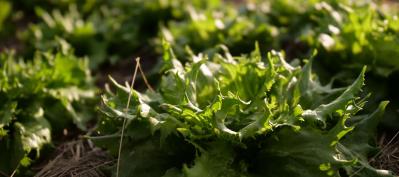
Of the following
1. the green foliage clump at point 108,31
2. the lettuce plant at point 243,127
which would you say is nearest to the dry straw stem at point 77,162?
the lettuce plant at point 243,127

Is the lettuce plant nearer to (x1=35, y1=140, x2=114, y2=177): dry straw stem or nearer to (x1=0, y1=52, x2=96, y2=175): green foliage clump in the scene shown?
(x1=35, y1=140, x2=114, y2=177): dry straw stem

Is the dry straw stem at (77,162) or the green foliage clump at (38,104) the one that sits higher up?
the green foliage clump at (38,104)

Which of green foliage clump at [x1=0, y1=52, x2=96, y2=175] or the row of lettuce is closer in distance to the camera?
the row of lettuce

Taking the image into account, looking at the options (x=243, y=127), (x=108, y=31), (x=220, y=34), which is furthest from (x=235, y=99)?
(x=108, y=31)

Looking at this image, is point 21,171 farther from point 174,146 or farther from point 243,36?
point 243,36

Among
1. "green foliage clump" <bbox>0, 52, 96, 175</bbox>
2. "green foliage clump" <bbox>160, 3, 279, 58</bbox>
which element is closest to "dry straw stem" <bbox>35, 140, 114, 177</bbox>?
"green foliage clump" <bbox>0, 52, 96, 175</bbox>

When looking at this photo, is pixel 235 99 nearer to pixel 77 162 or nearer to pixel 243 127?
pixel 243 127

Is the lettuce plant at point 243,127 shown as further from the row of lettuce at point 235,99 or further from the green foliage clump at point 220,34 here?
the green foliage clump at point 220,34

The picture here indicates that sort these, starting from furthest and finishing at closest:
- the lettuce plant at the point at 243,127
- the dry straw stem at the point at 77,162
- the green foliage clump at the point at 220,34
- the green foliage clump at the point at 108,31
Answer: the green foliage clump at the point at 108,31 < the green foliage clump at the point at 220,34 < the dry straw stem at the point at 77,162 < the lettuce plant at the point at 243,127
